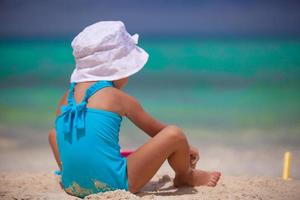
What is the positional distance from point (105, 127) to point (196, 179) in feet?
1.36

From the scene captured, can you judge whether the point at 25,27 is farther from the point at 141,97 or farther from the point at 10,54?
the point at 141,97

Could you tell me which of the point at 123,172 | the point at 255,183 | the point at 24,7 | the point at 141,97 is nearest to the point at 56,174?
the point at 123,172

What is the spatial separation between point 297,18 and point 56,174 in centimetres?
356

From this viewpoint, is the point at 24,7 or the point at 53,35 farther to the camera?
the point at 53,35

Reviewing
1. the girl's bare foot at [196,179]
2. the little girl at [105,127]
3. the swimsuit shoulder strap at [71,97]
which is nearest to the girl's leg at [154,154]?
the little girl at [105,127]

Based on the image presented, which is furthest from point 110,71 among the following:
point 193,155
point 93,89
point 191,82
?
point 191,82

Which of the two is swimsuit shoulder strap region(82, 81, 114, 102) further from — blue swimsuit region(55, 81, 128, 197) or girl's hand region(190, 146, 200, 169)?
girl's hand region(190, 146, 200, 169)

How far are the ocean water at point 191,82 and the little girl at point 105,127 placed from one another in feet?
5.02

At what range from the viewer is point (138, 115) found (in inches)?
62.6

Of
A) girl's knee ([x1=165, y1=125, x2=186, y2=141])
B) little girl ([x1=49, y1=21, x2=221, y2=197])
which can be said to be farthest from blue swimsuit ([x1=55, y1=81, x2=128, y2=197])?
girl's knee ([x1=165, y1=125, x2=186, y2=141])

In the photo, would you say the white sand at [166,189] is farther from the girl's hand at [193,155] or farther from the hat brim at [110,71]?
the hat brim at [110,71]

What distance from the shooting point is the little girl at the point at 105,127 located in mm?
1532

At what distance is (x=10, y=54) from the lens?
505cm

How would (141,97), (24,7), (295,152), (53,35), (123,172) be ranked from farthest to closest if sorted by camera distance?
(53,35), (24,7), (141,97), (295,152), (123,172)
